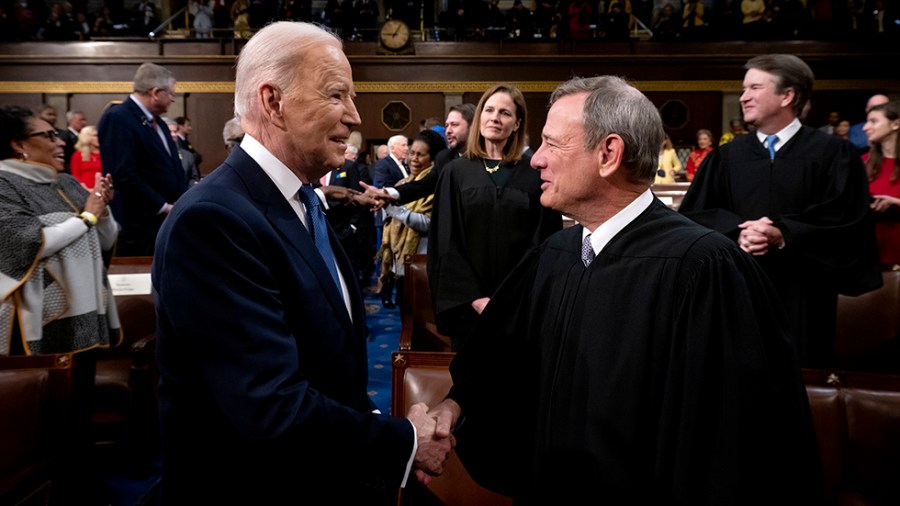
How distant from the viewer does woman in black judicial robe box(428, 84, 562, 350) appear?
2.86 meters

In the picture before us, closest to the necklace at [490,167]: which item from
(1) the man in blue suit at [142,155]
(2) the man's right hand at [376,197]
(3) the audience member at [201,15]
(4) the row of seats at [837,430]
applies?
(2) the man's right hand at [376,197]

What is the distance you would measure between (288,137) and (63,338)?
2024mm

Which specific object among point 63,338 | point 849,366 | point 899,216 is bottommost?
point 849,366

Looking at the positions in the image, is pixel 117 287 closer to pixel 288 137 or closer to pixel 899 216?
pixel 288 137

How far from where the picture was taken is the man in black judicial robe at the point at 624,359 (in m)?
1.27

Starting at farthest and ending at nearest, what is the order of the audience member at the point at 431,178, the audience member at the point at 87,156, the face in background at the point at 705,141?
the face in background at the point at 705,141 → the audience member at the point at 87,156 → the audience member at the point at 431,178

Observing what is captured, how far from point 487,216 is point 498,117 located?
44 centimetres

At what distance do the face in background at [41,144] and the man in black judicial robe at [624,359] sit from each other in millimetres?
2226

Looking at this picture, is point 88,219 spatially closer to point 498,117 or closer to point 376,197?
point 376,197

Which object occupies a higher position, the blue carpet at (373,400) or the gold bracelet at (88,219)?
the gold bracelet at (88,219)

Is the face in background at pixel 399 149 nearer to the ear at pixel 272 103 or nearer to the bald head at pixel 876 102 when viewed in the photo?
the bald head at pixel 876 102

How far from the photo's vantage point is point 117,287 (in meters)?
3.38

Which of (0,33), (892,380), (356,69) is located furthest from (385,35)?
(892,380)

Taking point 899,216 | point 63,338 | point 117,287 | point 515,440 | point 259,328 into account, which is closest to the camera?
point 259,328
